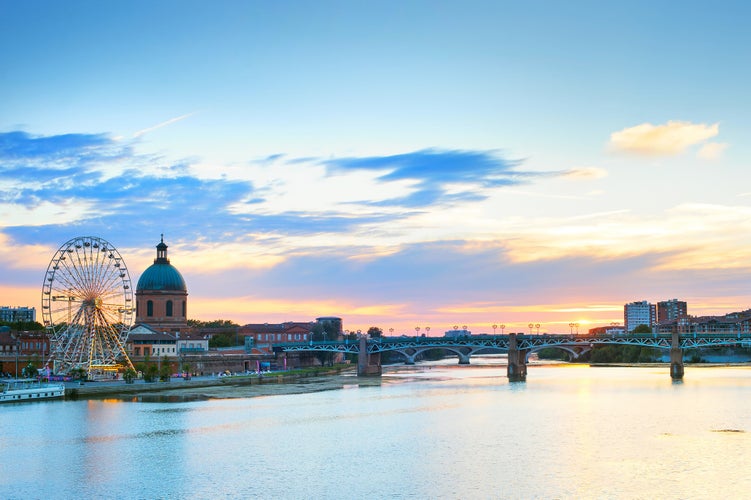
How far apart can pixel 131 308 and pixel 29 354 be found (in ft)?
79.3

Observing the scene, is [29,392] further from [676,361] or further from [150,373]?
[676,361]

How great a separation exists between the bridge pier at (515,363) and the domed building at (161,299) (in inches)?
2428

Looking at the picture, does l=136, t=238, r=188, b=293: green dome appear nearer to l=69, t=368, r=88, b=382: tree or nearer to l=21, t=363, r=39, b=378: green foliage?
l=21, t=363, r=39, b=378: green foliage

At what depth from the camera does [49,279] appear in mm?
101625

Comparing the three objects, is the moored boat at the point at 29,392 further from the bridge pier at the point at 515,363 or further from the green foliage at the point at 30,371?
the bridge pier at the point at 515,363

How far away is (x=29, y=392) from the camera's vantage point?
84.9m

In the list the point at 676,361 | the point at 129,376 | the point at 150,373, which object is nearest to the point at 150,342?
the point at 150,373

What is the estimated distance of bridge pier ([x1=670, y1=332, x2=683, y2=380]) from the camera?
11375cm

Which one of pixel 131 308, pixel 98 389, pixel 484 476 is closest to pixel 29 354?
pixel 131 308

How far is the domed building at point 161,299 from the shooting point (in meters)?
155

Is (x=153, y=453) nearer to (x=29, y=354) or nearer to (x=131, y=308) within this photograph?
(x=131, y=308)

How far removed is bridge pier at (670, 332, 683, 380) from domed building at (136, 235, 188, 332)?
82.8 metres

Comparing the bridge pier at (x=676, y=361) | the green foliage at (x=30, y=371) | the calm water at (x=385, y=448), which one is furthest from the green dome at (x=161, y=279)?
the bridge pier at (x=676, y=361)

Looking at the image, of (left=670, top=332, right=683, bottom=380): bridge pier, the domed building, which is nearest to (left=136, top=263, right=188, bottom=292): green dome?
the domed building
